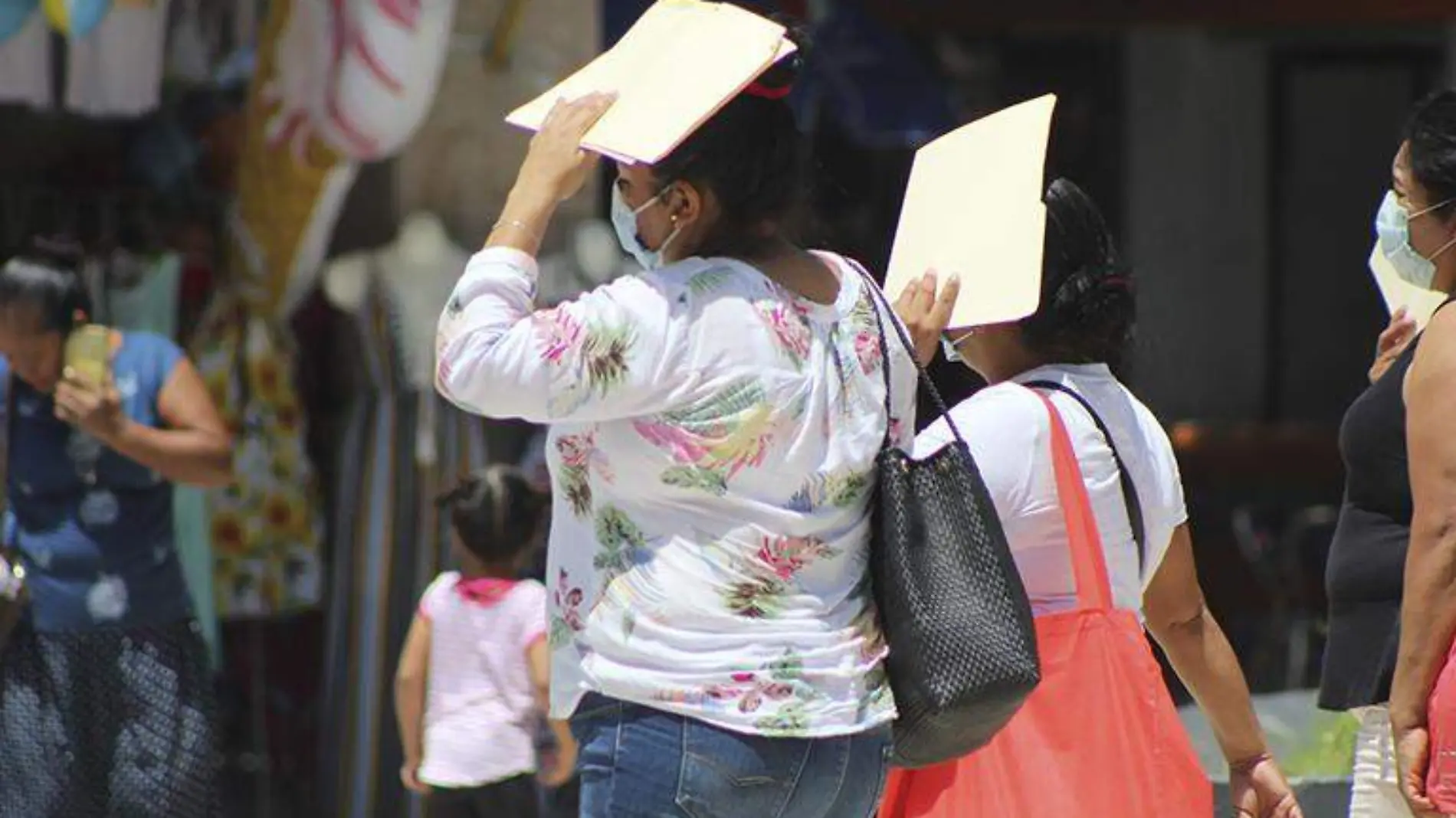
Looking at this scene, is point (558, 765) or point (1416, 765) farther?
point (558, 765)

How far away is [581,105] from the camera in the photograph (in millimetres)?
3061

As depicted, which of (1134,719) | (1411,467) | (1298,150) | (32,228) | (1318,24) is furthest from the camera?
(1298,150)

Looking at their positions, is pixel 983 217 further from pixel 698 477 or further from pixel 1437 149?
pixel 1437 149

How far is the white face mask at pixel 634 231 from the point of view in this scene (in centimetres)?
304

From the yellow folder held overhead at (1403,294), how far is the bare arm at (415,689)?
1982 millimetres

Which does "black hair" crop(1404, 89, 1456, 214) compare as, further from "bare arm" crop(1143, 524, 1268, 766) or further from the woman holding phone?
the woman holding phone

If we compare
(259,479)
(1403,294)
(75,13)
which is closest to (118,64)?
(75,13)

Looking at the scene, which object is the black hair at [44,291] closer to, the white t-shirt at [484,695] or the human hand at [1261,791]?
the white t-shirt at [484,695]

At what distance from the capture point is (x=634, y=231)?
10.0ft

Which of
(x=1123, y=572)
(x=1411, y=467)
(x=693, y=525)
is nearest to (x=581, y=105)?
(x=693, y=525)

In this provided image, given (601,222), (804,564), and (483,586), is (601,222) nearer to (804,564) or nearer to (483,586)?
(483,586)

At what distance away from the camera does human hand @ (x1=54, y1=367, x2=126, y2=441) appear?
4.73m

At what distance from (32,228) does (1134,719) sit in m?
4.29

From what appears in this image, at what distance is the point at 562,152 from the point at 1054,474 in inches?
33.1
